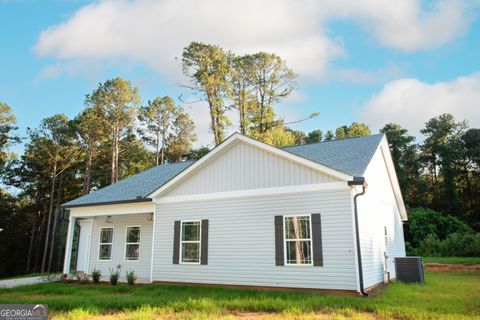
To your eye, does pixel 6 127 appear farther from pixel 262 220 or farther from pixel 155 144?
pixel 262 220

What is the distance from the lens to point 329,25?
11.4m

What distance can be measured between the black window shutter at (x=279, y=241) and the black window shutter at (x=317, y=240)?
0.95 meters

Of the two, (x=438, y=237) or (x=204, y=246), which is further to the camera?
(x=438, y=237)

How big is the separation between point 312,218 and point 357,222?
1.19 m

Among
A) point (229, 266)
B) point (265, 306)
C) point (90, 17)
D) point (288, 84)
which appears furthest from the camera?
point (288, 84)

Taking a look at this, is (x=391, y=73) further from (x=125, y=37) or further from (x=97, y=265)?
(x=97, y=265)

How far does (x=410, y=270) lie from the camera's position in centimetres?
1200

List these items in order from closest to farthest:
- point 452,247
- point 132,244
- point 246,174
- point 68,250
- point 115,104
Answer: point 246,174
point 132,244
point 68,250
point 452,247
point 115,104

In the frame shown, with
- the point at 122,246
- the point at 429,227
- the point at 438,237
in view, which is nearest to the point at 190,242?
the point at 122,246

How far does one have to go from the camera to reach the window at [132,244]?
14266 millimetres

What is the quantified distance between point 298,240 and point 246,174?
2.62 meters

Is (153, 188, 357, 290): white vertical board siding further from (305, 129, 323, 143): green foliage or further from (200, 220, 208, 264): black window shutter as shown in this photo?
(305, 129, 323, 143): green foliage

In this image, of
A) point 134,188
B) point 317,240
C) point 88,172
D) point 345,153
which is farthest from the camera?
point 88,172

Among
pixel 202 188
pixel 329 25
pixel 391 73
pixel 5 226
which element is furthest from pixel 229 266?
pixel 5 226
